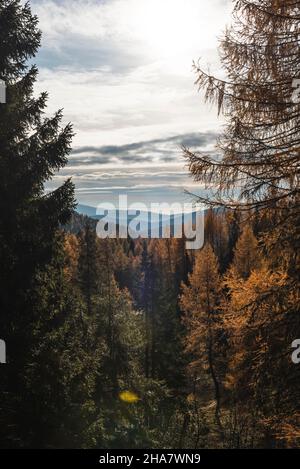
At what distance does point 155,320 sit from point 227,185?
29.8 meters

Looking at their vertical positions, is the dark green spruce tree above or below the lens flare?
above

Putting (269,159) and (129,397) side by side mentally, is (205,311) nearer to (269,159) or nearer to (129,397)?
(129,397)

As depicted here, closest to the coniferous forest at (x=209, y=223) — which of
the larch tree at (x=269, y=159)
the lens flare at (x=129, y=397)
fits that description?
the larch tree at (x=269, y=159)

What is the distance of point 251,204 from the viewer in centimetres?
753

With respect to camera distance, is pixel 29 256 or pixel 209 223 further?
pixel 209 223

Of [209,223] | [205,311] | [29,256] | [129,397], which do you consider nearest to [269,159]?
[209,223]

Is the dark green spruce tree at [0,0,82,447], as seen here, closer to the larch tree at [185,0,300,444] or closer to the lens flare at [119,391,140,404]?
the larch tree at [185,0,300,444]

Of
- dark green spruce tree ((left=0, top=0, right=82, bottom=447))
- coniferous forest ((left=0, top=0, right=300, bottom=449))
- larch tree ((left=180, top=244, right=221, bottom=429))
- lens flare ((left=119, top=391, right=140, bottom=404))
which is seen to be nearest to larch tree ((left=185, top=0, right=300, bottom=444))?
coniferous forest ((left=0, top=0, right=300, bottom=449))

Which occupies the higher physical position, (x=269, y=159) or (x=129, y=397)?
(x=269, y=159)

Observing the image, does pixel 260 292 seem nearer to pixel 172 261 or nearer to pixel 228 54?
pixel 228 54

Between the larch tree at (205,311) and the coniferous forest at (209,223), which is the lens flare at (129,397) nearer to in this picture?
the coniferous forest at (209,223)

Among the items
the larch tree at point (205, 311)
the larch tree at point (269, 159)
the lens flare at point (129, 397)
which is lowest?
the lens flare at point (129, 397)

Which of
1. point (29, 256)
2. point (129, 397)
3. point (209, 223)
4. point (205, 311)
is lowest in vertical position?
point (129, 397)
